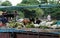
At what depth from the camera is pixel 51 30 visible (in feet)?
9.79

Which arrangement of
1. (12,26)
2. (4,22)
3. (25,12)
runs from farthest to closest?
(25,12)
(4,22)
(12,26)

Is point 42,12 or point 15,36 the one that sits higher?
point 42,12

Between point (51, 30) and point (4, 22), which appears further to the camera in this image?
point (4, 22)

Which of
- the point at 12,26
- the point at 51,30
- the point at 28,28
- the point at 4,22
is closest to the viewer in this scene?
the point at 51,30

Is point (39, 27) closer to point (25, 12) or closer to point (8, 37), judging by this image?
point (8, 37)

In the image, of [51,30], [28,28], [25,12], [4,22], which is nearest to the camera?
[51,30]

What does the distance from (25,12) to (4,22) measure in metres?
0.65

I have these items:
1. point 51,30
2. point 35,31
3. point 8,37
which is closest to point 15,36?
point 8,37

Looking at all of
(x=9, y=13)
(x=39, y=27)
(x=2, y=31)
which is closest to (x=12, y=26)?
(x=2, y=31)

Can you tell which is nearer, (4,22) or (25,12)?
(4,22)

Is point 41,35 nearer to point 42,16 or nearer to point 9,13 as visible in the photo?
point 42,16

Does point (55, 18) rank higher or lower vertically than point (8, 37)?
higher

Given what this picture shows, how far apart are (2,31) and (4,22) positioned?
64 cm

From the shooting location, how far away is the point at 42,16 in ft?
13.5
